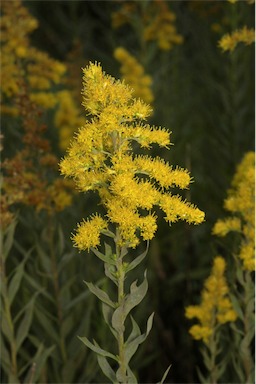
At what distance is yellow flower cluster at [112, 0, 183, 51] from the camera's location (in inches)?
157

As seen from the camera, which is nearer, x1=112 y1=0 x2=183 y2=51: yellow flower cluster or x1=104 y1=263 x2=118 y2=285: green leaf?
x1=104 y1=263 x2=118 y2=285: green leaf

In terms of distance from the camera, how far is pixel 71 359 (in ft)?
7.42

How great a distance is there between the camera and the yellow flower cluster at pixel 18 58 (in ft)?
9.46

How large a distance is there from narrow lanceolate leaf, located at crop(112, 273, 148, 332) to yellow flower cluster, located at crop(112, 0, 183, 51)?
2714 millimetres

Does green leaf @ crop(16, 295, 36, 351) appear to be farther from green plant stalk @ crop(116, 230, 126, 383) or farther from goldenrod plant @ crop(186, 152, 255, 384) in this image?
green plant stalk @ crop(116, 230, 126, 383)

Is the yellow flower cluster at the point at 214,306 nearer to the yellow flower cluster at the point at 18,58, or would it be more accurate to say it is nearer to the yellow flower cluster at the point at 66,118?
the yellow flower cluster at the point at 18,58

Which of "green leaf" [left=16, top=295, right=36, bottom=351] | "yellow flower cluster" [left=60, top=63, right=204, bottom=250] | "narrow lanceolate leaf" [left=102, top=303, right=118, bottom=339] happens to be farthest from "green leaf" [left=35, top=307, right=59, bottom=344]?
"yellow flower cluster" [left=60, top=63, right=204, bottom=250]

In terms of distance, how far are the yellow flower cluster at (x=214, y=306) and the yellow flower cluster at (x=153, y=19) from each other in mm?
2217

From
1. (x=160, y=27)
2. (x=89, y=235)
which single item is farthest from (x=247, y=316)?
(x=160, y=27)

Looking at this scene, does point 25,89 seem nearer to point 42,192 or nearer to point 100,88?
point 42,192

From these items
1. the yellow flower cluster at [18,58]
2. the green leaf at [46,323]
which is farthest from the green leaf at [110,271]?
the yellow flower cluster at [18,58]

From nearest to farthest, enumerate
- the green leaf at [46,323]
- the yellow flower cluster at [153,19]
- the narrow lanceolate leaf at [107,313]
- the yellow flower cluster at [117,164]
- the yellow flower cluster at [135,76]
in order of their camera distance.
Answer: the yellow flower cluster at [117,164] → the narrow lanceolate leaf at [107,313] → the green leaf at [46,323] → the yellow flower cluster at [135,76] → the yellow flower cluster at [153,19]

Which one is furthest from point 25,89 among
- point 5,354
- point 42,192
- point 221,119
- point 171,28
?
point 171,28

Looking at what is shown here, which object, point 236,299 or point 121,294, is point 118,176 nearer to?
point 121,294
